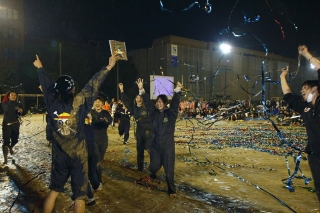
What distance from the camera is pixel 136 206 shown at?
4625 mm

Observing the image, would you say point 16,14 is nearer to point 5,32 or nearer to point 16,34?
point 16,34

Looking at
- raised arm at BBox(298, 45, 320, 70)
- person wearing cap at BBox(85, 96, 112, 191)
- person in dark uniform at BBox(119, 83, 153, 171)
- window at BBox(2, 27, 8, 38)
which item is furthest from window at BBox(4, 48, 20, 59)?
raised arm at BBox(298, 45, 320, 70)

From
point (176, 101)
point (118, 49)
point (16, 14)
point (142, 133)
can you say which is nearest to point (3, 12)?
point (16, 14)

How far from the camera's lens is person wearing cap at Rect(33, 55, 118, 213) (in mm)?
3428

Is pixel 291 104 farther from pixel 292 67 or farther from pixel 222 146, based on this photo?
pixel 292 67

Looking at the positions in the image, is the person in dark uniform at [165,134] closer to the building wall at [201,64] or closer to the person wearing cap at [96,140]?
the person wearing cap at [96,140]

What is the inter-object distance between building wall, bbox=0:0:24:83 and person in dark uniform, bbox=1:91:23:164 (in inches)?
1656

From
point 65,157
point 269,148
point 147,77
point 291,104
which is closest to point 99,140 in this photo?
point 65,157

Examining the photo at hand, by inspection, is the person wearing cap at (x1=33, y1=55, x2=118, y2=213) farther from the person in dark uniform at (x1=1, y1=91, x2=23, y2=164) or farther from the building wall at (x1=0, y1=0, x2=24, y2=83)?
the building wall at (x1=0, y1=0, x2=24, y2=83)

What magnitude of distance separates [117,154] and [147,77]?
35138 mm

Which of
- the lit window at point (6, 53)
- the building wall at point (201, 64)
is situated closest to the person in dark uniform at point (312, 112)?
the building wall at point (201, 64)

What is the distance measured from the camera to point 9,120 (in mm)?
7582

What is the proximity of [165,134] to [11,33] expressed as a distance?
162ft

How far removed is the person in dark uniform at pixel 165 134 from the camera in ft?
16.6
